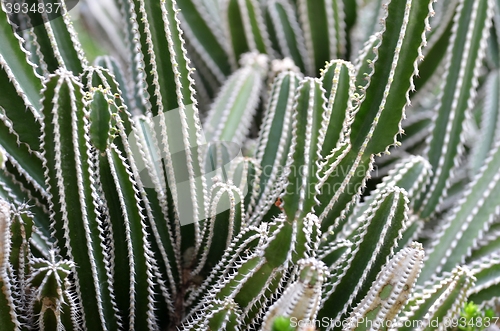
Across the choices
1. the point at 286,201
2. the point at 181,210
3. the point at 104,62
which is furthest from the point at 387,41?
the point at 104,62

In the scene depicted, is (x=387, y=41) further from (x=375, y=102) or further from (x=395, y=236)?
(x=395, y=236)

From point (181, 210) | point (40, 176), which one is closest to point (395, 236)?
point (181, 210)

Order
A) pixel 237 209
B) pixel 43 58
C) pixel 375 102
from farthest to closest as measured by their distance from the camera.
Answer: pixel 43 58 < pixel 237 209 < pixel 375 102

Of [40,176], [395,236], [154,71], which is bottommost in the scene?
[395,236]

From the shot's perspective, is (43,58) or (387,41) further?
(43,58)

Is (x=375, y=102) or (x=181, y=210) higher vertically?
(x=375, y=102)

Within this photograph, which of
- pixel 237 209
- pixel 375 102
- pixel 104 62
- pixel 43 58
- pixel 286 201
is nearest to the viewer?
pixel 286 201
